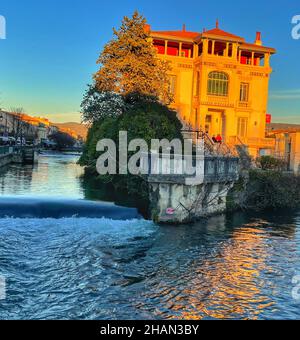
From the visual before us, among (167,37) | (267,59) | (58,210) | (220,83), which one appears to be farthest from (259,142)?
(58,210)

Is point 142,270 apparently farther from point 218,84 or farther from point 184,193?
point 218,84

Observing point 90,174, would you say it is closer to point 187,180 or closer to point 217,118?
point 217,118

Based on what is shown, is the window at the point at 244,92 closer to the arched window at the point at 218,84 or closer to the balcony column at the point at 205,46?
the arched window at the point at 218,84

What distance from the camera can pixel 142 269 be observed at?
12.1 meters

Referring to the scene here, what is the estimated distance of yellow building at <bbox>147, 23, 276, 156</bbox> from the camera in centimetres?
4038

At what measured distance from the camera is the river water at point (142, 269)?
9375mm

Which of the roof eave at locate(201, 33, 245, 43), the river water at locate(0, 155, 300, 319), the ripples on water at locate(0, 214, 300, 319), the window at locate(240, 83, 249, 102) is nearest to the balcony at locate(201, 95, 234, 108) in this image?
the window at locate(240, 83, 249, 102)

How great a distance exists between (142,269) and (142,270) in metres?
0.09

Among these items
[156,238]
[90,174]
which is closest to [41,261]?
[156,238]

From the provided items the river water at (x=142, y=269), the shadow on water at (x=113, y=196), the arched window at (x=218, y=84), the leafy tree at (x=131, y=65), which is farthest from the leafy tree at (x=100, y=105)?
the river water at (x=142, y=269)

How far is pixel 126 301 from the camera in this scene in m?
9.70

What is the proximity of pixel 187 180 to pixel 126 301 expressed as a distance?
30.5 ft

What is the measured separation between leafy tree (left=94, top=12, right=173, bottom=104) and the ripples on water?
51.0ft
